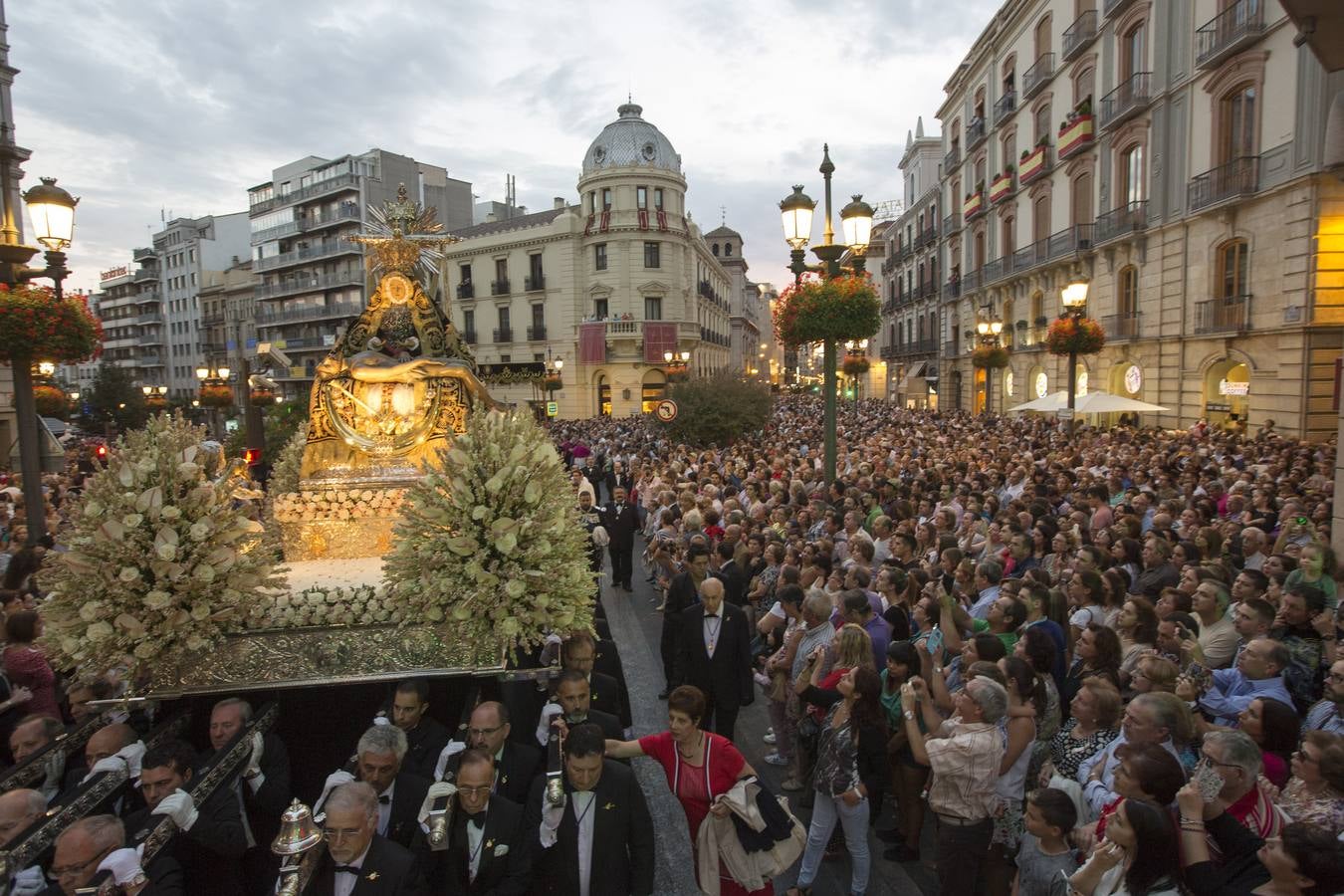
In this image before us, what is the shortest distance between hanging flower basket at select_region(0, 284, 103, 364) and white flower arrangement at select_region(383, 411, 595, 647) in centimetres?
664

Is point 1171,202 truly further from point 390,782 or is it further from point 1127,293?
point 390,782

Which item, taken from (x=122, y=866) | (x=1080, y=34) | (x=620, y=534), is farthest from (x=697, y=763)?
(x=1080, y=34)

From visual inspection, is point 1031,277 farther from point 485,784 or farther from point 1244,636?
point 485,784

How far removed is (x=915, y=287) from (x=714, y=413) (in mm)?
33670

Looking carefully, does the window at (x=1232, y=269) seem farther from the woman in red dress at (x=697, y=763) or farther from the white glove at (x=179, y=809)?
the white glove at (x=179, y=809)

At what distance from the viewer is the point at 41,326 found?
837 cm

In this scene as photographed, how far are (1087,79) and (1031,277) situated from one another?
24.6ft

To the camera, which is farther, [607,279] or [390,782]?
[607,279]

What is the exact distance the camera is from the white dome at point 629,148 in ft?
141

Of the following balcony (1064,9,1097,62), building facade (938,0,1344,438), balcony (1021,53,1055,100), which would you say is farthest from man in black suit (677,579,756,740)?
balcony (1021,53,1055,100)

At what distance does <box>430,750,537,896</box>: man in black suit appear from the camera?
360cm

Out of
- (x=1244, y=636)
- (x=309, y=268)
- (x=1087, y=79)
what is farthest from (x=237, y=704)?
(x=309, y=268)

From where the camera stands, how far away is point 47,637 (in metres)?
4.16

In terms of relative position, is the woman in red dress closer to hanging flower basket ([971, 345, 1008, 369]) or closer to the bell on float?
the bell on float
